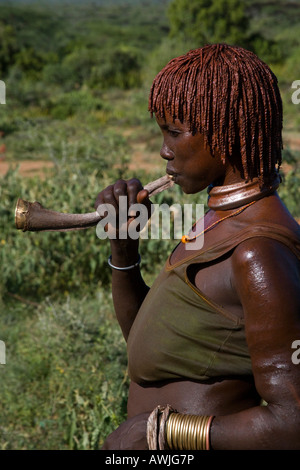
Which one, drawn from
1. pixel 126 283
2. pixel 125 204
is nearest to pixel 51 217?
pixel 125 204

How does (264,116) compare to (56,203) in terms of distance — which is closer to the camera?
(264,116)

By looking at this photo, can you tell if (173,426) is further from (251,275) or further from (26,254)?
(26,254)

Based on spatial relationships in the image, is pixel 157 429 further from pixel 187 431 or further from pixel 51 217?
pixel 51 217

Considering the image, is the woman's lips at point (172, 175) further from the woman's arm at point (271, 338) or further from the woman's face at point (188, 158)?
the woman's arm at point (271, 338)

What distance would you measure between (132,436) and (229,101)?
712 millimetres

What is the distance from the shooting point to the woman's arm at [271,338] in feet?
4.00

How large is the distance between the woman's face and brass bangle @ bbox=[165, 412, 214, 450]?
478mm

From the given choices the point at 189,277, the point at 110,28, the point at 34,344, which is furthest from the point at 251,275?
the point at 110,28

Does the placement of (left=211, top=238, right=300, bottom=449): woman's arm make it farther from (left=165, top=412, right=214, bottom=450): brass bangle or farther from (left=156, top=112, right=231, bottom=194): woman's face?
(left=156, top=112, right=231, bottom=194): woman's face

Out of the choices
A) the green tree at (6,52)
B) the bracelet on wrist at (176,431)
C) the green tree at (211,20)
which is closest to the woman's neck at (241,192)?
the bracelet on wrist at (176,431)

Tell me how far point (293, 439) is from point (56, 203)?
377 centimetres

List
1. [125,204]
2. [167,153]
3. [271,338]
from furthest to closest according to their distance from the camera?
[125,204] → [167,153] → [271,338]

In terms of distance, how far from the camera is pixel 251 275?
49.4 inches

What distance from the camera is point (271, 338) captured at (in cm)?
123
